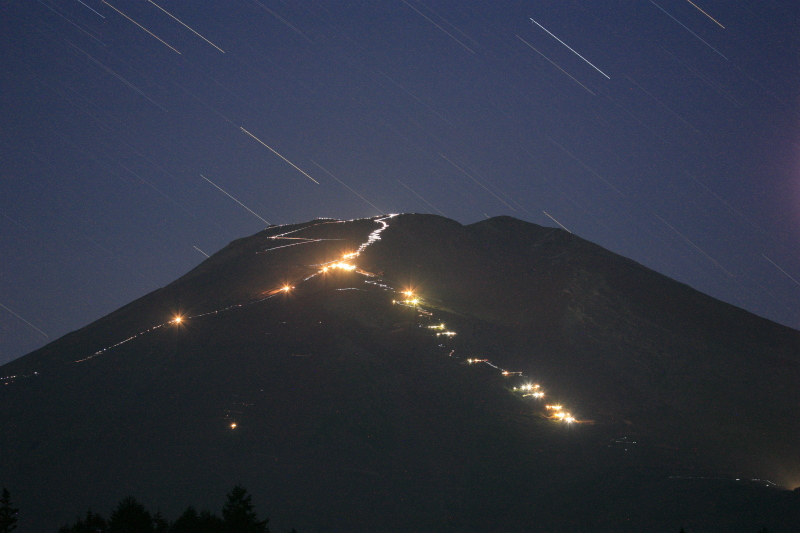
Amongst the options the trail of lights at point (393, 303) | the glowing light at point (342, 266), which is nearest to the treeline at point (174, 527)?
the trail of lights at point (393, 303)

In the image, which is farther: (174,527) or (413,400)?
A: (413,400)

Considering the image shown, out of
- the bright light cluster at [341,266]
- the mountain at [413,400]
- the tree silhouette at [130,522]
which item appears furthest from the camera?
the bright light cluster at [341,266]

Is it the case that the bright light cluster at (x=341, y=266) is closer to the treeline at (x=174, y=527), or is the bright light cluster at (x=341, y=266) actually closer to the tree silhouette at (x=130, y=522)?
the treeline at (x=174, y=527)

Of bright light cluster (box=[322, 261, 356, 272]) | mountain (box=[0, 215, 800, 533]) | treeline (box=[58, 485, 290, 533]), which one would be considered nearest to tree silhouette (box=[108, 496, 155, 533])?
treeline (box=[58, 485, 290, 533])

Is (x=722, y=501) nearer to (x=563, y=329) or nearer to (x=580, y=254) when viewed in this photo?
(x=563, y=329)

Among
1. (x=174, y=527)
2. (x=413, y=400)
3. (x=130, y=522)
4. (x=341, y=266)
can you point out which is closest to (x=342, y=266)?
(x=341, y=266)

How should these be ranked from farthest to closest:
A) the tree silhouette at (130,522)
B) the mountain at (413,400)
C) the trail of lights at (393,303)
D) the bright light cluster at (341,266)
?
the bright light cluster at (341,266) → the trail of lights at (393,303) → the mountain at (413,400) → the tree silhouette at (130,522)

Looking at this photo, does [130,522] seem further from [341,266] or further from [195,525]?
[341,266]

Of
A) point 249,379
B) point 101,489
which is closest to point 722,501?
point 249,379
